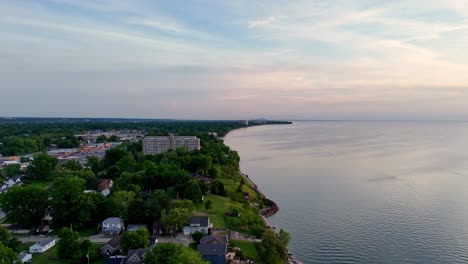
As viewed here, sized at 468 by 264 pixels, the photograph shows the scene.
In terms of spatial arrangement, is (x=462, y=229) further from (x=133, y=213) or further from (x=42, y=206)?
(x=42, y=206)

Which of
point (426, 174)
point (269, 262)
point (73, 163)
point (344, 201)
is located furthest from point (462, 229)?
point (73, 163)

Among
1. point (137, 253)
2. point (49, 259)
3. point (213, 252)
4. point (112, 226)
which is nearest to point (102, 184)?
point (112, 226)

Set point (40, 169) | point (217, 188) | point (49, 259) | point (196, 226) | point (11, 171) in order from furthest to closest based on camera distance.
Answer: point (11, 171), point (40, 169), point (217, 188), point (196, 226), point (49, 259)

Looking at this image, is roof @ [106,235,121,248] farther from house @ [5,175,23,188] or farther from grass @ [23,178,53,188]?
house @ [5,175,23,188]

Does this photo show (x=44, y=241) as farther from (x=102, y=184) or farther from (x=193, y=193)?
(x=102, y=184)

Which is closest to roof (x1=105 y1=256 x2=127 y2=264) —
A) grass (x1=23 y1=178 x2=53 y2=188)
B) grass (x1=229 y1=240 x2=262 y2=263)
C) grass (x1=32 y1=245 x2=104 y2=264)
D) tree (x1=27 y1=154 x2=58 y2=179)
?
grass (x1=32 y1=245 x2=104 y2=264)

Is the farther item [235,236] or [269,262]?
[235,236]
